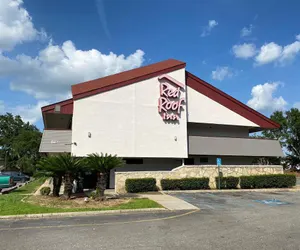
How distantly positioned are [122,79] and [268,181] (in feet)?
44.8

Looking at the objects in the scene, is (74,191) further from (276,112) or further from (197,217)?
(276,112)

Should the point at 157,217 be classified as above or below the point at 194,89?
below

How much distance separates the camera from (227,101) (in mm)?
25578

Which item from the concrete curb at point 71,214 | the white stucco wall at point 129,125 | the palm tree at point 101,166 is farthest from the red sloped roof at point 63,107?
the concrete curb at point 71,214

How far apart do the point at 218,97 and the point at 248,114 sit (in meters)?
3.62

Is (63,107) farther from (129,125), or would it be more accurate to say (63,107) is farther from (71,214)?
(71,214)

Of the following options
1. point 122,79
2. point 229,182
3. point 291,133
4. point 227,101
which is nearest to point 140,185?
point 229,182

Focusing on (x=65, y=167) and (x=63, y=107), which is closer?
A: (x=65, y=167)

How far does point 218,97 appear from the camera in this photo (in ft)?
82.9

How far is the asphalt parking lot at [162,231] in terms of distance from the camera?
670 centimetres

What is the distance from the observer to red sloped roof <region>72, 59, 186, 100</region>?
2077cm

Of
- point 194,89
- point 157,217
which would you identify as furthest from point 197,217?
point 194,89

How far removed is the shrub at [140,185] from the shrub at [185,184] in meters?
0.83

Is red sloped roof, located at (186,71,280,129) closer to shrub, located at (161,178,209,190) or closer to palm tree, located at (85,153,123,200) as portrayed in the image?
shrub, located at (161,178,209,190)
